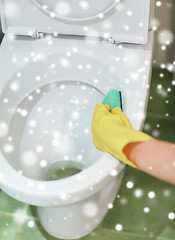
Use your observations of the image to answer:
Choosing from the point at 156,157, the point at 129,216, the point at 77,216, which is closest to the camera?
the point at 156,157

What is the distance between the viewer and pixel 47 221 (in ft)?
3.73

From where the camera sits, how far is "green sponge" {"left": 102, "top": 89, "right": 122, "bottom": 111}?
3.15 feet

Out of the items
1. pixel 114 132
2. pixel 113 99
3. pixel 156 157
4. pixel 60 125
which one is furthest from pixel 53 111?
pixel 156 157

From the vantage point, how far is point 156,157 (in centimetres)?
76

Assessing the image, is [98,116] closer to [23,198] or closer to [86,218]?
[23,198]

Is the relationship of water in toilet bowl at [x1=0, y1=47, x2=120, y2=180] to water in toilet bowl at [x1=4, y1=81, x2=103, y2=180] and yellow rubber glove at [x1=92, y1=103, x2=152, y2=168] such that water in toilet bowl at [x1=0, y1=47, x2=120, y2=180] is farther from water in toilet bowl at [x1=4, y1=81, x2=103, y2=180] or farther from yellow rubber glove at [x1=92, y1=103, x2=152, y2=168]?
yellow rubber glove at [x1=92, y1=103, x2=152, y2=168]

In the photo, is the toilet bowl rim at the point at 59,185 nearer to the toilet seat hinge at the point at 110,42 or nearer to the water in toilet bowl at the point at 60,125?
the water in toilet bowl at the point at 60,125

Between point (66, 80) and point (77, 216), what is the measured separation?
0.41m

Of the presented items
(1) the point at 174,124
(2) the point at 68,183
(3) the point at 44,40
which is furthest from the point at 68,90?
(1) the point at 174,124

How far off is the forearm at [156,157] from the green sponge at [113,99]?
194mm

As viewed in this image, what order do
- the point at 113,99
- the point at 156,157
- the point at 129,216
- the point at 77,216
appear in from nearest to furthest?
1. the point at 156,157
2. the point at 113,99
3. the point at 77,216
4. the point at 129,216

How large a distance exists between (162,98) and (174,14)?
1.09 feet

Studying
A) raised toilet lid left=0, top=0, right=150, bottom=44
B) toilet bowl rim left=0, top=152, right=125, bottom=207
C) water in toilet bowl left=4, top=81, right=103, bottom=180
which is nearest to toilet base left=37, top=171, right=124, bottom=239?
water in toilet bowl left=4, top=81, right=103, bottom=180

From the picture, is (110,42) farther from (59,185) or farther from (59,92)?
(59,185)
